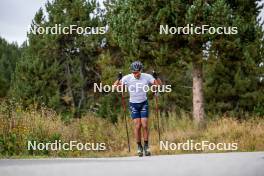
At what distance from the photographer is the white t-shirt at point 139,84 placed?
938 centimetres

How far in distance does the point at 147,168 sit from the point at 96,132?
6.78 m

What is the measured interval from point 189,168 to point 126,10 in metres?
9.99

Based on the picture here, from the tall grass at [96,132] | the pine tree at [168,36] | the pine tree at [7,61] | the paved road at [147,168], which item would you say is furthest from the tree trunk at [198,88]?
the pine tree at [7,61]

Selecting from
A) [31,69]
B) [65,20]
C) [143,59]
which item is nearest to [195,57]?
[143,59]

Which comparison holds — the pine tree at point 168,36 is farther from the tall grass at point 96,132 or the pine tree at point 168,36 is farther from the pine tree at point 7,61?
the pine tree at point 7,61

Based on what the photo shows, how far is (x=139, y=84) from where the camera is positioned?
9.35 metres

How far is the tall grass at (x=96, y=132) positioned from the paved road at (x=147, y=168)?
417cm

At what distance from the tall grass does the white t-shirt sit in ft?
7.73

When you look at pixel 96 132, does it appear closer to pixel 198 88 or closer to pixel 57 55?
pixel 198 88

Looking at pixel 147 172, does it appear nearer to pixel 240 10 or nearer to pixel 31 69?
pixel 240 10

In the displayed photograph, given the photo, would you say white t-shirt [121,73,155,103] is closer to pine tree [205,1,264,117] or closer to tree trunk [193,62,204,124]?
tree trunk [193,62,204,124]

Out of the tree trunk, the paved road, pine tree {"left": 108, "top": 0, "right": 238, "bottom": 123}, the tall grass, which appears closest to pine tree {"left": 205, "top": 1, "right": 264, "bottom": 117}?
the tree trunk

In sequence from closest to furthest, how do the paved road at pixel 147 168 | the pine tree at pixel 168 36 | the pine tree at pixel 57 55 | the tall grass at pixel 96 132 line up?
the paved road at pixel 147 168 → the tall grass at pixel 96 132 → the pine tree at pixel 168 36 → the pine tree at pixel 57 55

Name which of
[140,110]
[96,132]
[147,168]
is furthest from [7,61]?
[147,168]
